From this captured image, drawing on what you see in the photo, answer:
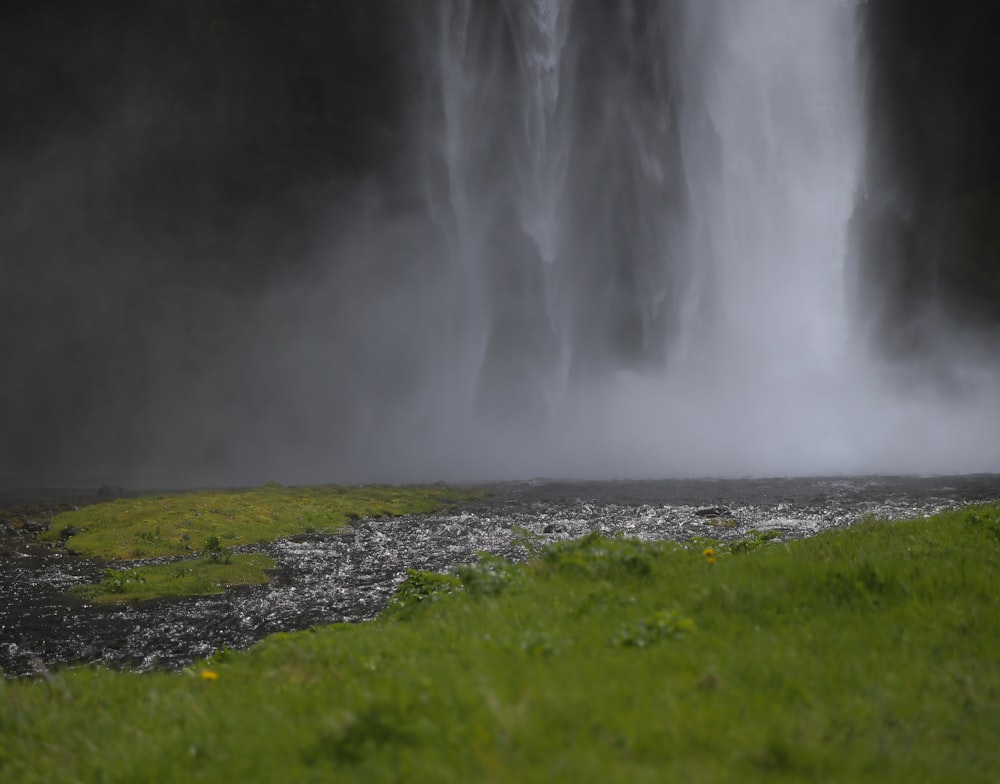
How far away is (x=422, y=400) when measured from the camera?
110250mm

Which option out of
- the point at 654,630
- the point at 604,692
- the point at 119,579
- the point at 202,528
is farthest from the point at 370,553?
the point at 604,692

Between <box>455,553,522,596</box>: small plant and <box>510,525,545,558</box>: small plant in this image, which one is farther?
<box>510,525,545,558</box>: small plant

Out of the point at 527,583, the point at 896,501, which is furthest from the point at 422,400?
the point at 527,583

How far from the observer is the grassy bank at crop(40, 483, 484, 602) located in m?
24.4

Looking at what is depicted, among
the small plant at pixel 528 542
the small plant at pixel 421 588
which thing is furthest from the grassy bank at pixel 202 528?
the small plant at pixel 421 588

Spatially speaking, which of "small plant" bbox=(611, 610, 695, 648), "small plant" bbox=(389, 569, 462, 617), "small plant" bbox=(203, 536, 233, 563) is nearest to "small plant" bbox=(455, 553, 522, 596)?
"small plant" bbox=(389, 569, 462, 617)

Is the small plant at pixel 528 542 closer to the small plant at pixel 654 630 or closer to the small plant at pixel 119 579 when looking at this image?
the small plant at pixel 654 630

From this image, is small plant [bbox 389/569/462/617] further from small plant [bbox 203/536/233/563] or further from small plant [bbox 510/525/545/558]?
small plant [bbox 203/536/233/563]

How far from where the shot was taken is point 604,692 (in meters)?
5.50

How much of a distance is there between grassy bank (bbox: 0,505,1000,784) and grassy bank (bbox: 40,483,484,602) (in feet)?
57.0

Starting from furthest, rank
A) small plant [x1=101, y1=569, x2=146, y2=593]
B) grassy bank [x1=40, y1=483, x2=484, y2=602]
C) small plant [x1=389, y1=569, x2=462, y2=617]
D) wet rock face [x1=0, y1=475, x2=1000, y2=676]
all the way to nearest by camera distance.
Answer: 1. grassy bank [x1=40, y1=483, x2=484, y2=602]
2. small plant [x1=101, y1=569, x2=146, y2=593]
3. wet rock face [x1=0, y1=475, x2=1000, y2=676]
4. small plant [x1=389, y1=569, x2=462, y2=617]

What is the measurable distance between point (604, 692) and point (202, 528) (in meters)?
36.1

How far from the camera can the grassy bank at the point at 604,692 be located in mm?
4840

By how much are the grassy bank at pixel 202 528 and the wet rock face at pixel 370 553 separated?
1439mm
